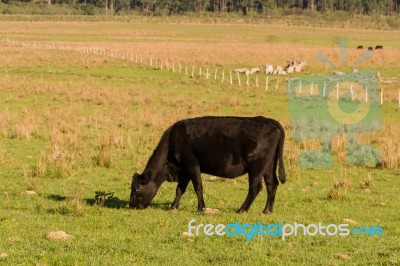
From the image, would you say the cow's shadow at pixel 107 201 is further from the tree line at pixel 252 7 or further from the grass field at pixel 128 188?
the tree line at pixel 252 7

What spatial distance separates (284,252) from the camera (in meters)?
9.31

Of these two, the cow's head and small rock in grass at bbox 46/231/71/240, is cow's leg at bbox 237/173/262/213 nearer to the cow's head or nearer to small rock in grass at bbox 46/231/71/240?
the cow's head

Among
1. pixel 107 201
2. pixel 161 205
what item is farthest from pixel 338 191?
pixel 107 201

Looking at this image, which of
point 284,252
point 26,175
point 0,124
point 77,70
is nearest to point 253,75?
point 77,70

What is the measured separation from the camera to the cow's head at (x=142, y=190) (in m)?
12.2

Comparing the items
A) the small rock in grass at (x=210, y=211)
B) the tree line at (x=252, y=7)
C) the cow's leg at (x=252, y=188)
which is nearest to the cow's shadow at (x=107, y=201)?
the small rock in grass at (x=210, y=211)

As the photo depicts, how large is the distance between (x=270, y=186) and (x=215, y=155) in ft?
3.92

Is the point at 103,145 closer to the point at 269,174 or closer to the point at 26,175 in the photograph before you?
the point at 26,175

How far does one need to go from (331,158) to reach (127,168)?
649 cm

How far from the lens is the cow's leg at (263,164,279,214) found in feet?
39.7
